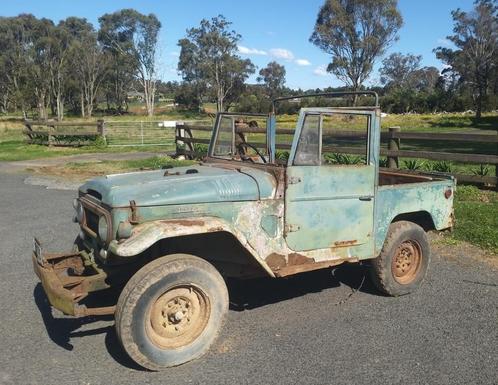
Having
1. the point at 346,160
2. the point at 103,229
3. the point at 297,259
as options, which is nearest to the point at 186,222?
the point at 103,229

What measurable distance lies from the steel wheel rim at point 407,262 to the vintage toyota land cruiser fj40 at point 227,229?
0.01 meters

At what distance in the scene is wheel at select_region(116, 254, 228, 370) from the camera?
11.4 feet

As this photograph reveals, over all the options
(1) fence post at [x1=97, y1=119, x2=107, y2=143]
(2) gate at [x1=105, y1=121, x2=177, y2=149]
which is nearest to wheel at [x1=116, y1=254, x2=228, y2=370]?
(2) gate at [x1=105, y1=121, x2=177, y2=149]

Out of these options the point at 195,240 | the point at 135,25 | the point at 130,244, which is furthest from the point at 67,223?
the point at 135,25

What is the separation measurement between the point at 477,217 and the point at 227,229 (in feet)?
17.5

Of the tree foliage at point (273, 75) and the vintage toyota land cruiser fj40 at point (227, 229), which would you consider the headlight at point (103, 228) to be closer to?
the vintage toyota land cruiser fj40 at point (227, 229)

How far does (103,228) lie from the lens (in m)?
3.75

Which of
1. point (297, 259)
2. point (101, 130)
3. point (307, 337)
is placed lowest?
point (307, 337)

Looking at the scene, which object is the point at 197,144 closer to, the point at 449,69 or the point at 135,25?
the point at 449,69

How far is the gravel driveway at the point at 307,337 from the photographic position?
11.7 ft

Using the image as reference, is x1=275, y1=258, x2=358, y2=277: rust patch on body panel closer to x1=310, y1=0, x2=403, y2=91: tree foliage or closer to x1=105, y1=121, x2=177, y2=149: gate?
x1=105, y1=121, x2=177, y2=149: gate

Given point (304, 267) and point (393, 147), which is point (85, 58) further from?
point (304, 267)

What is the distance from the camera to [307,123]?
4.37m

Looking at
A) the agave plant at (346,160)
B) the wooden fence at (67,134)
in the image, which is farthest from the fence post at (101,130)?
the agave plant at (346,160)
